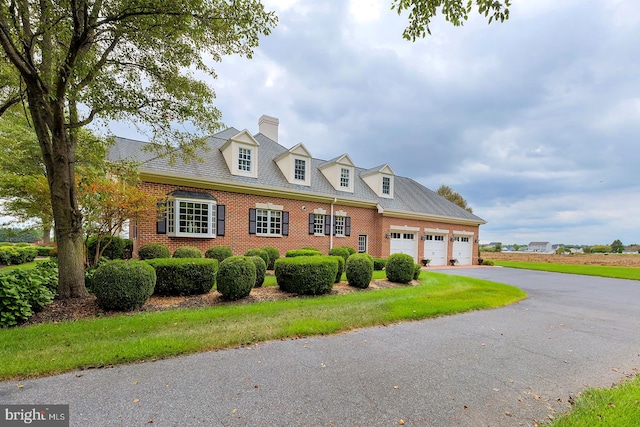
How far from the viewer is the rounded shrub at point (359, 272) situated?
9.02 m

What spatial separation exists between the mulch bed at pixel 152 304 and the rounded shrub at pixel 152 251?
429 centimetres

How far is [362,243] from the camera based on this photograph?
18.3 m

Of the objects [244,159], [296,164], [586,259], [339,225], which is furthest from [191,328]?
[586,259]

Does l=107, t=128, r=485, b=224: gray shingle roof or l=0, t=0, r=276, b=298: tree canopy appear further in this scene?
l=107, t=128, r=485, b=224: gray shingle roof

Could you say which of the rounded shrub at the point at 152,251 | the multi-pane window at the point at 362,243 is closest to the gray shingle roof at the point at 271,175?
the multi-pane window at the point at 362,243

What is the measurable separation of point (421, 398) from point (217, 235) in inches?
458

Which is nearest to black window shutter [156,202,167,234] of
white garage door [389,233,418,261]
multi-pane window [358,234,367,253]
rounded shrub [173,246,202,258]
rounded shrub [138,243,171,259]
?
rounded shrub [138,243,171,259]

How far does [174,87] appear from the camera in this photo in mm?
7199

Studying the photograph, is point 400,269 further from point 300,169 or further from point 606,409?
point 300,169

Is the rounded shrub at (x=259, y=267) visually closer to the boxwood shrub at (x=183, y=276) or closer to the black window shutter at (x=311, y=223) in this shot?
the boxwood shrub at (x=183, y=276)

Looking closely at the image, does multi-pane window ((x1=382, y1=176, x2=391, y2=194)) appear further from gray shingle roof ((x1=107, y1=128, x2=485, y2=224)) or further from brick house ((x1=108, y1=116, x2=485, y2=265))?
gray shingle roof ((x1=107, y1=128, x2=485, y2=224))

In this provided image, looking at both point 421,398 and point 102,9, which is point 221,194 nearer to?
point 102,9

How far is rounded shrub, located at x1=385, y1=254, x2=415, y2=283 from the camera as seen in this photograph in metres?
10.3

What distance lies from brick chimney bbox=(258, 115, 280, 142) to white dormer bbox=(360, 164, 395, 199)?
667 centimetres
